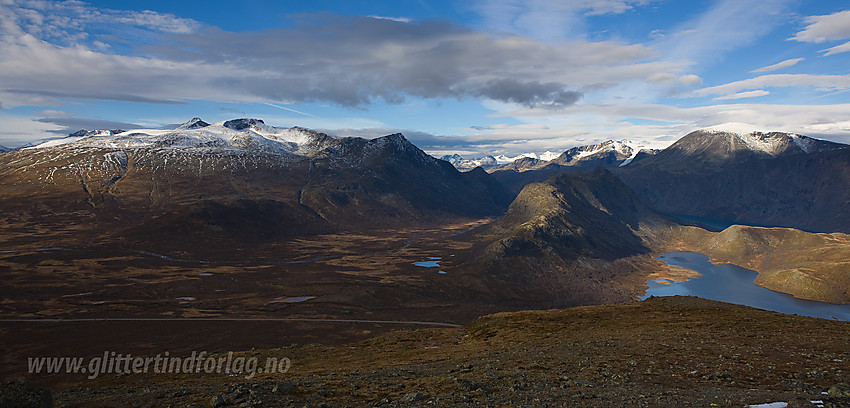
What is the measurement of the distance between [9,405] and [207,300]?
167 meters

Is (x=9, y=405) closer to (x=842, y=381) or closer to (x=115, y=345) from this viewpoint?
(x=842, y=381)

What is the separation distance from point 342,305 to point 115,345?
263 feet

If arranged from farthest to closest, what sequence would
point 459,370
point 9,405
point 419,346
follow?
point 419,346 → point 459,370 → point 9,405

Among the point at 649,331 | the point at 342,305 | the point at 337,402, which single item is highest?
the point at 337,402

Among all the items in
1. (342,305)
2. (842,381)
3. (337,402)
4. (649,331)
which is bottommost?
(342,305)

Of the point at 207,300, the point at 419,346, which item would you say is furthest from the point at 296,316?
the point at 419,346

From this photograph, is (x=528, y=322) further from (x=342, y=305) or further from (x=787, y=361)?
(x=342, y=305)

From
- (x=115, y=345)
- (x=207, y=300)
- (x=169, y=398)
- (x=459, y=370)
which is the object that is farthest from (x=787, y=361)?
(x=207, y=300)

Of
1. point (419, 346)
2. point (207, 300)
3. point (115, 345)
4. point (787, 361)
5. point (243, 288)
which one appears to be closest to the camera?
point (787, 361)

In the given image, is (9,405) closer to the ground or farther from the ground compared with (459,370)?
farther from the ground

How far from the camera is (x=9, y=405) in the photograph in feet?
77.4

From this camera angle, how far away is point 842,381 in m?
29.1

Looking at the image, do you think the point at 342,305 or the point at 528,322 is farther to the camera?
the point at 342,305

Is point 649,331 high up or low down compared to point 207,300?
up
